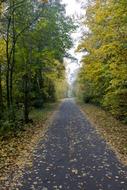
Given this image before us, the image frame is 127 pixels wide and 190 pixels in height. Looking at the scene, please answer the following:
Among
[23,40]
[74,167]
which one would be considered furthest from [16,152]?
[23,40]

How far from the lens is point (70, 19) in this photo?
26.5m

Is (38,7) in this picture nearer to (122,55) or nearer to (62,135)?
(122,55)

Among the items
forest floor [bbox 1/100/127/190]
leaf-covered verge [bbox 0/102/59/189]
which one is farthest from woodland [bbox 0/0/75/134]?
forest floor [bbox 1/100/127/190]

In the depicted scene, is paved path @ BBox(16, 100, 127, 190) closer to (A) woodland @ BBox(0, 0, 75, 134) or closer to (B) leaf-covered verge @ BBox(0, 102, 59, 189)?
(B) leaf-covered verge @ BBox(0, 102, 59, 189)

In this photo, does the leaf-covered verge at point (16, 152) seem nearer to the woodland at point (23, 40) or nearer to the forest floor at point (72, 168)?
the forest floor at point (72, 168)

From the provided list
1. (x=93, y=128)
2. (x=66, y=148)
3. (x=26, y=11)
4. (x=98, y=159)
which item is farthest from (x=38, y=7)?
(x=98, y=159)

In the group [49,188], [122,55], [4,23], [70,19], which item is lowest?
[49,188]

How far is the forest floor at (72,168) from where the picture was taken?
346 inches

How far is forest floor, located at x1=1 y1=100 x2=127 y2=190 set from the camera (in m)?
8.79

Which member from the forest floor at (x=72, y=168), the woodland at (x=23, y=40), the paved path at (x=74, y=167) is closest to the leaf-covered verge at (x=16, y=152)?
the forest floor at (x=72, y=168)

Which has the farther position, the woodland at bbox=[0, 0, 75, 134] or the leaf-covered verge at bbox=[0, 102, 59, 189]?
the woodland at bbox=[0, 0, 75, 134]

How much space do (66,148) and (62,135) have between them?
351 cm

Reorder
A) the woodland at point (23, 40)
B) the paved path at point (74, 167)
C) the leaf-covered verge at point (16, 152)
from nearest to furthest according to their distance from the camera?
the paved path at point (74, 167) → the leaf-covered verge at point (16, 152) → the woodland at point (23, 40)

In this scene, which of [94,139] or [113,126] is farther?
[113,126]
